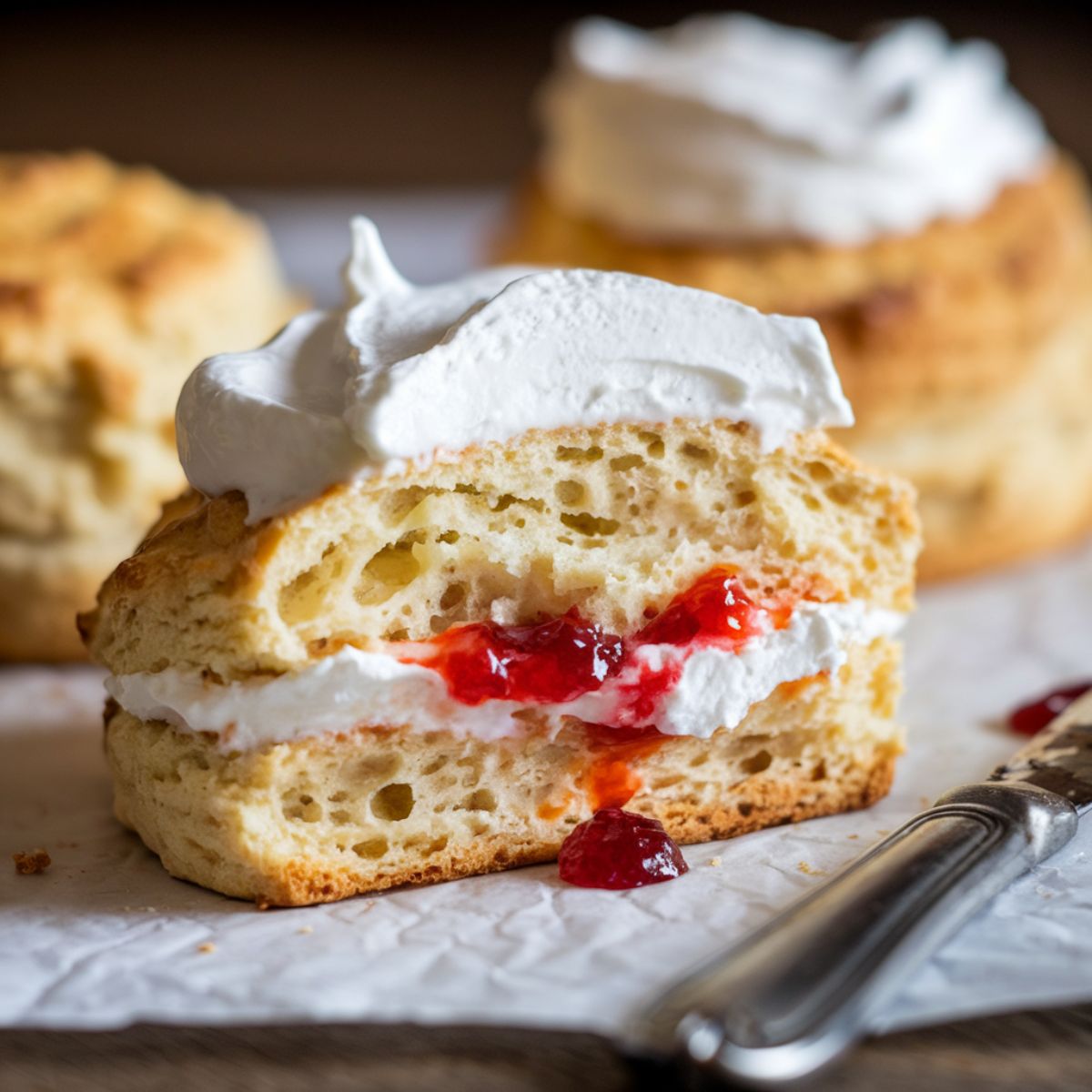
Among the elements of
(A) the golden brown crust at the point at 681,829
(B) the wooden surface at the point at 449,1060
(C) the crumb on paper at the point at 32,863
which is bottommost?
(B) the wooden surface at the point at 449,1060

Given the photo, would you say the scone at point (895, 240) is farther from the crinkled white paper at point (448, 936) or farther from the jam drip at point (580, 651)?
the jam drip at point (580, 651)

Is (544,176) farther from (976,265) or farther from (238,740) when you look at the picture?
(238,740)

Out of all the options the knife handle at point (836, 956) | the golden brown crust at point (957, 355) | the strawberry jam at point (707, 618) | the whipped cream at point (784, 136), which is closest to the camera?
the knife handle at point (836, 956)

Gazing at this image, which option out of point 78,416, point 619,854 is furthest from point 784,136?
point 619,854

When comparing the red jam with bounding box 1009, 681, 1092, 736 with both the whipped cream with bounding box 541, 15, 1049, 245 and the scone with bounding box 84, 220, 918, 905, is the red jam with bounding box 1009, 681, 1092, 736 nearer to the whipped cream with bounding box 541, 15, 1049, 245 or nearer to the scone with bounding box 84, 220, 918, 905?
the scone with bounding box 84, 220, 918, 905

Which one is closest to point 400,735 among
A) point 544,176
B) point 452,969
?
point 452,969

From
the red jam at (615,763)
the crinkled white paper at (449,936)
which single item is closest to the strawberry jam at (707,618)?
the red jam at (615,763)

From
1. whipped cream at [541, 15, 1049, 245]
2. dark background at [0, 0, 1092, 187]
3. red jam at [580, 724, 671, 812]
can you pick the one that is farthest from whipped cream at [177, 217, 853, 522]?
dark background at [0, 0, 1092, 187]
